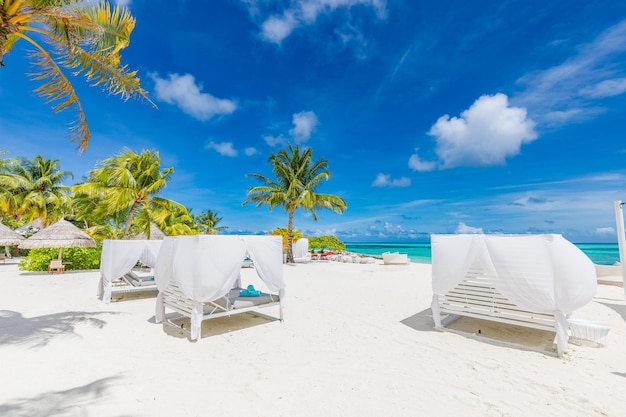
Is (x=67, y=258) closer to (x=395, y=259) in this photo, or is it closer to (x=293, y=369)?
(x=293, y=369)

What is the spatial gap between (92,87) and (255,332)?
5.87 metres

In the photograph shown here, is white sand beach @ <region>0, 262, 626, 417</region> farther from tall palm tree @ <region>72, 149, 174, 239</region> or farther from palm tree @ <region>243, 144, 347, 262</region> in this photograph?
palm tree @ <region>243, 144, 347, 262</region>

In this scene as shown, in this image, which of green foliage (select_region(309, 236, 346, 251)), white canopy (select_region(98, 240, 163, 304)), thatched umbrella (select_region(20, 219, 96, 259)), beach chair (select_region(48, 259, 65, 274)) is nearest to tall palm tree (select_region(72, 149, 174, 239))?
thatched umbrella (select_region(20, 219, 96, 259))

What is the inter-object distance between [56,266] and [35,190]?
16704mm

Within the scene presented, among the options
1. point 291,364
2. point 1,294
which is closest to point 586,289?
point 291,364

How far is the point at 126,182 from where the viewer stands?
14.4 metres

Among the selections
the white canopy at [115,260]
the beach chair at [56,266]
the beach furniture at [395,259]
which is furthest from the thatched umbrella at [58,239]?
the beach furniture at [395,259]

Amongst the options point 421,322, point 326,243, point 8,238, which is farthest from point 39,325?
point 326,243

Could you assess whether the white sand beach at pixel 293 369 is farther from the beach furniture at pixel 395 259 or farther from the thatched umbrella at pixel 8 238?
the thatched umbrella at pixel 8 238

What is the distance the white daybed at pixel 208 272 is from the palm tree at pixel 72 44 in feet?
10.9

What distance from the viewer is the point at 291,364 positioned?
402cm

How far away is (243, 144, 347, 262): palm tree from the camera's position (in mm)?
19109

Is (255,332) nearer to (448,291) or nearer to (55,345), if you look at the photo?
(55,345)

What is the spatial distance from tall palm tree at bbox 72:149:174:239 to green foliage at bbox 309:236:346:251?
20344 mm
